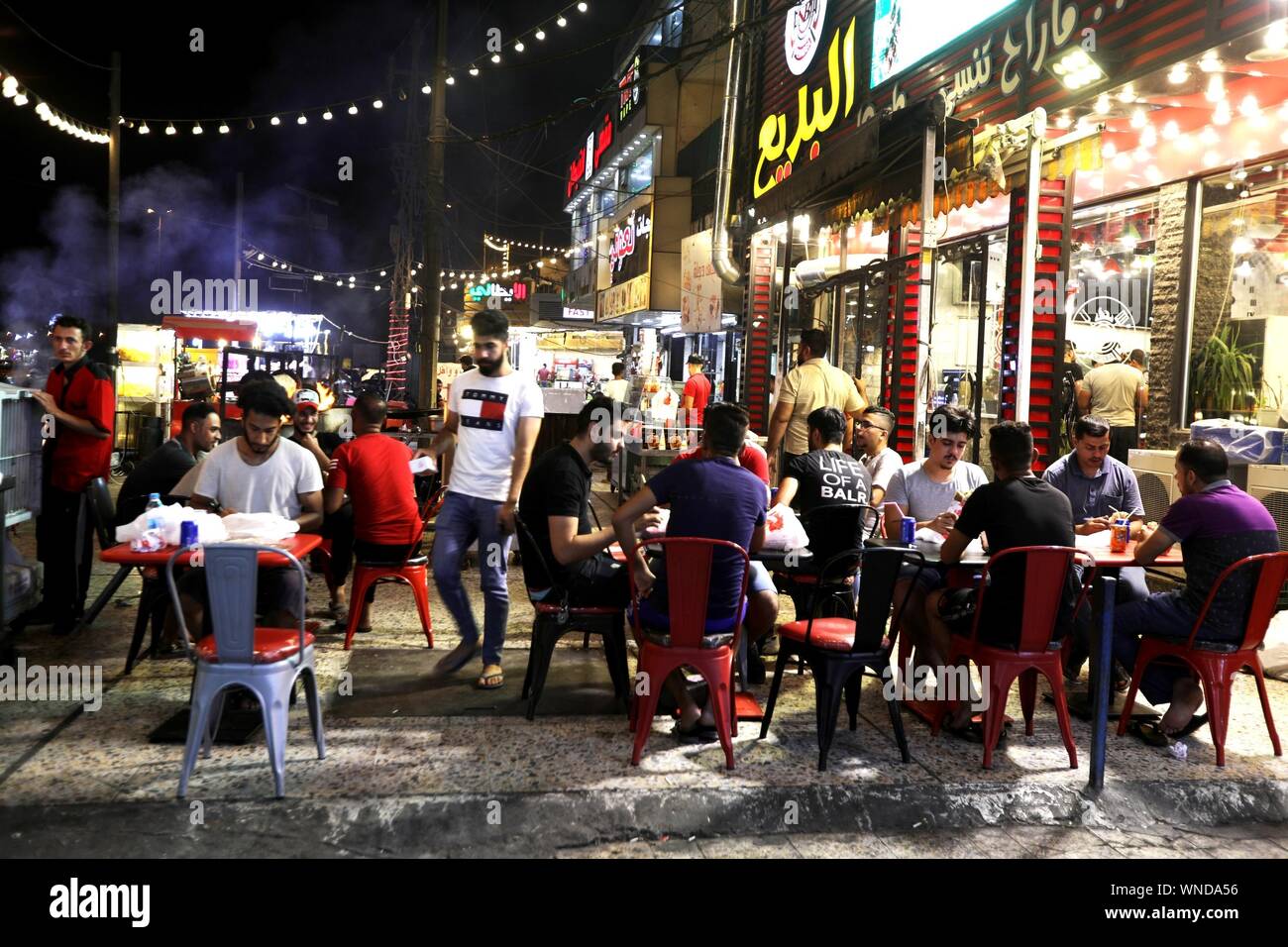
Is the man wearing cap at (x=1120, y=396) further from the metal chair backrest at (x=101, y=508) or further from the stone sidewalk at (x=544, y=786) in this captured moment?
the metal chair backrest at (x=101, y=508)

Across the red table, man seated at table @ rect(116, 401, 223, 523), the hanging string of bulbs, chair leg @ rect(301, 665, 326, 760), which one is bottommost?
chair leg @ rect(301, 665, 326, 760)

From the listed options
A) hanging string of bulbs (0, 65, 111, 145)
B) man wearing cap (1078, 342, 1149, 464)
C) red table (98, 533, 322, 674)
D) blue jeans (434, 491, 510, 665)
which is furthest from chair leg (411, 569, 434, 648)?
hanging string of bulbs (0, 65, 111, 145)

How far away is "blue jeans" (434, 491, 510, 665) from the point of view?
229 inches

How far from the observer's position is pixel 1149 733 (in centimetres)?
532

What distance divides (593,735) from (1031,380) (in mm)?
5722

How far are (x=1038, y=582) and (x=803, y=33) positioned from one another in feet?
41.1

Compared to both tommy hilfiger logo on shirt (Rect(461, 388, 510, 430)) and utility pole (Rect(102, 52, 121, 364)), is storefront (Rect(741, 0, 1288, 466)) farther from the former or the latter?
utility pole (Rect(102, 52, 121, 364))

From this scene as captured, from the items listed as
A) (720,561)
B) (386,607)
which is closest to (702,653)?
(720,561)

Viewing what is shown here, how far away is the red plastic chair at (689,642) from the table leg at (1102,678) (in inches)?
65.6

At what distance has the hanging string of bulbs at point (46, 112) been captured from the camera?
38.3 feet

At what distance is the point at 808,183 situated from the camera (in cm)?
1095

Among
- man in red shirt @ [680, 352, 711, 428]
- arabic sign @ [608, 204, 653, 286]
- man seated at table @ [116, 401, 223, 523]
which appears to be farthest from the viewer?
arabic sign @ [608, 204, 653, 286]

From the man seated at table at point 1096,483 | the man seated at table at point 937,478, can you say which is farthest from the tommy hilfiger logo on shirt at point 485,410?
the man seated at table at point 1096,483
